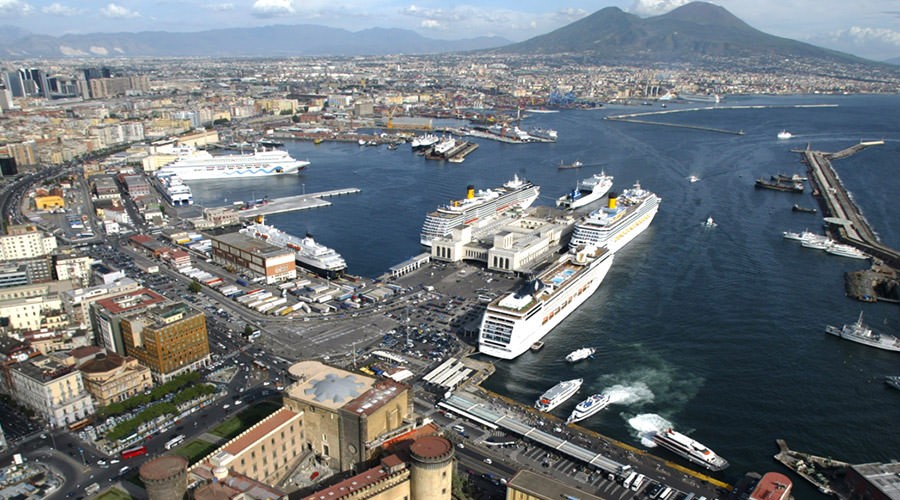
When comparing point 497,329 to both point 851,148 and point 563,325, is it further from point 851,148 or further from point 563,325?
point 851,148

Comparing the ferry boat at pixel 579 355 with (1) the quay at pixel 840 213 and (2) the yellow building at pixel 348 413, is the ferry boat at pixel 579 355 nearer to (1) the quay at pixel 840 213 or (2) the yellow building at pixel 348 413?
(2) the yellow building at pixel 348 413

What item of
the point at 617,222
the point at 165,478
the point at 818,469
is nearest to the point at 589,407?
the point at 818,469

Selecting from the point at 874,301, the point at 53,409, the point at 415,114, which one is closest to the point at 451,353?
the point at 53,409

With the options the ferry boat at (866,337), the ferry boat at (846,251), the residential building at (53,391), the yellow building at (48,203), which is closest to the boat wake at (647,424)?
the ferry boat at (866,337)

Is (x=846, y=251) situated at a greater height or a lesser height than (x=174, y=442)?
lesser

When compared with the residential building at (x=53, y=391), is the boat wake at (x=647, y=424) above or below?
below

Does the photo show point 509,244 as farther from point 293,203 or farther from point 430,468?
point 293,203
